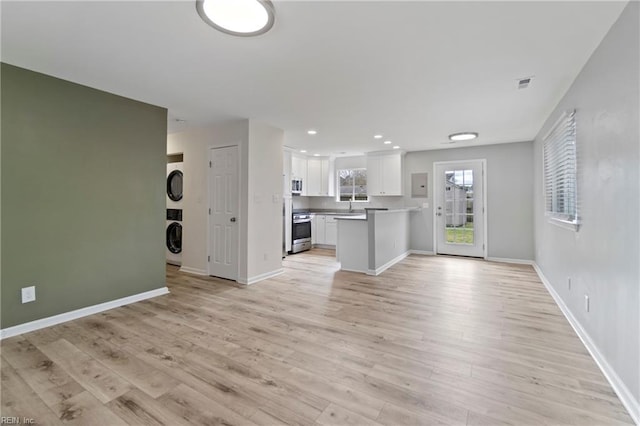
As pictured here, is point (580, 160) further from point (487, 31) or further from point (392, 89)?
point (392, 89)

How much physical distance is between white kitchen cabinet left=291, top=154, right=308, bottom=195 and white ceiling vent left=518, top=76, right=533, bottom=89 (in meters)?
4.91

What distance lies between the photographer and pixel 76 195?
3047 mm

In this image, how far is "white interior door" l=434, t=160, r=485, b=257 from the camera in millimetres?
6172

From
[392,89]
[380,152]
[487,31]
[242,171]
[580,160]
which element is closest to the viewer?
[487,31]

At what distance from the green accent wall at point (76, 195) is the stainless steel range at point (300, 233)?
3.37 metres

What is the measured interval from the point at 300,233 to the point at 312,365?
5004mm

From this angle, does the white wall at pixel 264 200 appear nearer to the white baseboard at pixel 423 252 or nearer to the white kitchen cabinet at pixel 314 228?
the white kitchen cabinet at pixel 314 228

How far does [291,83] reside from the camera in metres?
2.99

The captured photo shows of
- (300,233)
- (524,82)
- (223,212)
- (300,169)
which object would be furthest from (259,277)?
(524,82)

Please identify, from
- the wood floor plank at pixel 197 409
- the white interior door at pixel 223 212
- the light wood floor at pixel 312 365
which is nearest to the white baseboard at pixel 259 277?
the white interior door at pixel 223 212

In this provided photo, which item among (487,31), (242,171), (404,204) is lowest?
(404,204)

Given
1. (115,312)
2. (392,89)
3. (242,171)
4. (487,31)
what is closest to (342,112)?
(392,89)

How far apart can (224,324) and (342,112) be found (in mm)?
2987

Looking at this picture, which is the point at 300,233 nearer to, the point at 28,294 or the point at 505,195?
the point at 505,195
